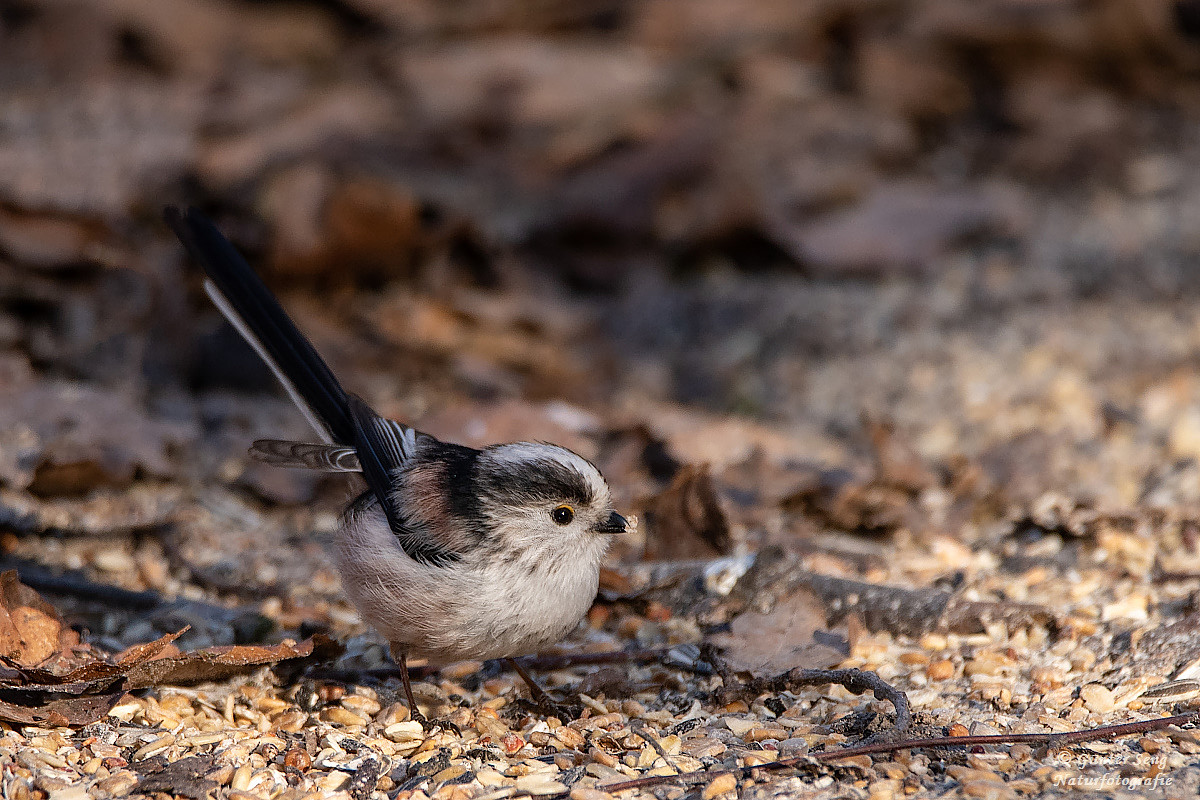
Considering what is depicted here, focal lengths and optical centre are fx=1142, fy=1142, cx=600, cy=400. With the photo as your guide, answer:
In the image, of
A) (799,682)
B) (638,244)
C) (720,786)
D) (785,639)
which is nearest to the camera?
(720,786)

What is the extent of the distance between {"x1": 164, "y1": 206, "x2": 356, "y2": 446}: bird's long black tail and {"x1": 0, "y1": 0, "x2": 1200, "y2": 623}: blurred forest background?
1.77ft

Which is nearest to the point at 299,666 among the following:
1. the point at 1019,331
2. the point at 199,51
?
the point at 1019,331

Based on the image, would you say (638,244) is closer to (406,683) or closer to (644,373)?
(644,373)

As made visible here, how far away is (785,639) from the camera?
2174 mm

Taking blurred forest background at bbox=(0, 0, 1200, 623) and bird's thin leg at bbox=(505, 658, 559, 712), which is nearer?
bird's thin leg at bbox=(505, 658, 559, 712)

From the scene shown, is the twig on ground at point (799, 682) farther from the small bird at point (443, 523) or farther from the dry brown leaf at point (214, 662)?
the dry brown leaf at point (214, 662)

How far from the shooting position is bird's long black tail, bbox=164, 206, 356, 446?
2.29m

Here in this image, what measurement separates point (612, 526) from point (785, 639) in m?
0.40

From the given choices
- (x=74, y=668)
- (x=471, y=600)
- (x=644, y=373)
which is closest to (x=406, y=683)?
(x=471, y=600)

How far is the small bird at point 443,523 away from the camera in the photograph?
1.98 m

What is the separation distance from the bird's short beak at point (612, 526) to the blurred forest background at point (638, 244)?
1.83 feet

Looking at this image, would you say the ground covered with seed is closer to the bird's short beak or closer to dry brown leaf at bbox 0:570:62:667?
dry brown leaf at bbox 0:570:62:667

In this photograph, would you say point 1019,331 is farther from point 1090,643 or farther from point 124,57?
point 124,57

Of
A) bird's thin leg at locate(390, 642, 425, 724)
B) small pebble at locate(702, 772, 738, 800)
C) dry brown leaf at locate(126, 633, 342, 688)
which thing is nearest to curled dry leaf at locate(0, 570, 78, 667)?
dry brown leaf at locate(126, 633, 342, 688)
